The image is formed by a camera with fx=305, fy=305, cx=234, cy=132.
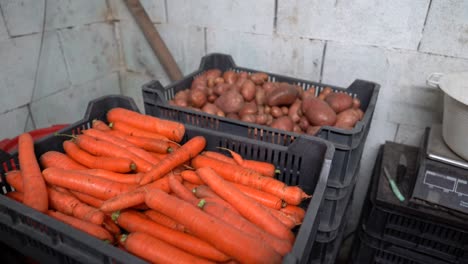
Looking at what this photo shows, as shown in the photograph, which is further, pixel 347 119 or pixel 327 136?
pixel 347 119

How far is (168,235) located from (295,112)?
0.68 metres

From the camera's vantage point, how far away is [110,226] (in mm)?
788

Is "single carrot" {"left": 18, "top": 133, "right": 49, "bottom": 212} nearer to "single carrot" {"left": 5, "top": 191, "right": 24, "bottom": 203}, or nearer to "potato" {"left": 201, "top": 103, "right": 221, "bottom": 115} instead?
"single carrot" {"left": 5, "top": 191, "right": 24, "bottom": 203}

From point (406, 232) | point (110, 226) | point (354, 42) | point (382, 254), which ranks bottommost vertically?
point (382, 254)

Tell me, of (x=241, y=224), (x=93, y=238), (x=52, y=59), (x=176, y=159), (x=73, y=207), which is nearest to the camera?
(x=93, y=238)

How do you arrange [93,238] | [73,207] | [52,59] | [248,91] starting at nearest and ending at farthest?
[93,238] → [73,207] → [248,91] → [52,59]

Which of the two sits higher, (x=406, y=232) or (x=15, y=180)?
(x=15, y=180)

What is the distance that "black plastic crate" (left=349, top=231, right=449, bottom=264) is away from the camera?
106 cm

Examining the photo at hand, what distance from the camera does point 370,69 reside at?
135cm

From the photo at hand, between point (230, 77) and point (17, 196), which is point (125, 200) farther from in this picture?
point (230, 77)

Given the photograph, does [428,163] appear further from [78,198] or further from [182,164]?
[78,198]

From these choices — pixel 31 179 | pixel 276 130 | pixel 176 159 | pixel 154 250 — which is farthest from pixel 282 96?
pixel 31 179

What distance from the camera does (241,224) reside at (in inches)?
27.6

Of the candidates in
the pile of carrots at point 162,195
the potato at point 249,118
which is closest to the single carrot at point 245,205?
the pile of carrots at point 162,195
